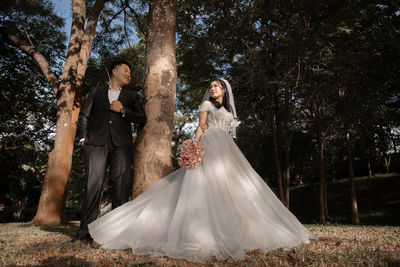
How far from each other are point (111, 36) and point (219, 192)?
11.7 meters

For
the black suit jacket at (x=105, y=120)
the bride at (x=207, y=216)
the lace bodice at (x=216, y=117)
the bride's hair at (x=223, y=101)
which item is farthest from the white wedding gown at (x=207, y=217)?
the black suit jacket at (x=105, y=120)

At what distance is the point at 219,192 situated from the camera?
3518mm

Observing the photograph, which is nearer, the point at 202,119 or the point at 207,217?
the point at 207,217

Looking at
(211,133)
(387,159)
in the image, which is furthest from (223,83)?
(387,159)

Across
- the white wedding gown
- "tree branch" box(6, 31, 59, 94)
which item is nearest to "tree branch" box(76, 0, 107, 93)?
"tree branch" box(6, 31, 59, 94)

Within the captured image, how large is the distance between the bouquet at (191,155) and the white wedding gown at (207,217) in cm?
10

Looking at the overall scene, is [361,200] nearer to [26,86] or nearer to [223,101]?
[223,101]

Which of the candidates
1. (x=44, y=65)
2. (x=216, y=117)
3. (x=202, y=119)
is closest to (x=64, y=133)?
(x=44, y=65)

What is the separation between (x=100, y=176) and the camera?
157 inches

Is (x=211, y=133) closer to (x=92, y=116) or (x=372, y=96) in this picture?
(x=92, y=116)

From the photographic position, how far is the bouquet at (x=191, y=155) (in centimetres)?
371

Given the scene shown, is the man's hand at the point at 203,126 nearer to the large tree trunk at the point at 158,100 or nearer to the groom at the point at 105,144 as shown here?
the large tree trunk at the point at 158,100

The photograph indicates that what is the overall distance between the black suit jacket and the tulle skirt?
3.17 feet

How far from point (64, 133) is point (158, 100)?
5.27 meters
